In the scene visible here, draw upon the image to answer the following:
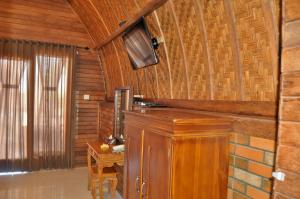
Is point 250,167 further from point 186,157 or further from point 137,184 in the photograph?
point 137,184

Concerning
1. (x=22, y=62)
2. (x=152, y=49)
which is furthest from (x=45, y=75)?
(x=152, y=49)

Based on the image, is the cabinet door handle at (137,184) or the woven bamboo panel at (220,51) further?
the cabinet door handle at (137,184)

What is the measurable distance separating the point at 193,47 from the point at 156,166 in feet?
3.60

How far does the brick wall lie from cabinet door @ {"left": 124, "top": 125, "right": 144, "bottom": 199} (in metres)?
0.70

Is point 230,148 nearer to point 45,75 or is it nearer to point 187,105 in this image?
point 187,105

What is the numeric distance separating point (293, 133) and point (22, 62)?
4904mm

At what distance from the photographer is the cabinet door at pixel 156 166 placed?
158cm

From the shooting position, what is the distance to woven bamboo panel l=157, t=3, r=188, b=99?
242cm

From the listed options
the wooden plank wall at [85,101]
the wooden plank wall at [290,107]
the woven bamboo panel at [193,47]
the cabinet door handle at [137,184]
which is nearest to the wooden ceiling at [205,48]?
the woven bamboo panel at [193,47]

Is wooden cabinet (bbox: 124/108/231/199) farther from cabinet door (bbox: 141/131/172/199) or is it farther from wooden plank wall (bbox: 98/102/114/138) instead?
wooden plank wall (bbox: 98/102/114/138)

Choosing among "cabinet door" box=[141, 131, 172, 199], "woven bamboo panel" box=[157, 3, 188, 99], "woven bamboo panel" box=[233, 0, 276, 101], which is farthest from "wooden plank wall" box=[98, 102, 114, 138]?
"woven bamboo panel" box=[233, 0, 276, 101]

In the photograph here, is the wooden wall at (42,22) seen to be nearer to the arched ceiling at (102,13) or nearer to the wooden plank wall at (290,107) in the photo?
the arched ceiling at (102,13)

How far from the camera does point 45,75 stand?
491cm

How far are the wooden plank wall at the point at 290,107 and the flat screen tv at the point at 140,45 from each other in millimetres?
1928
